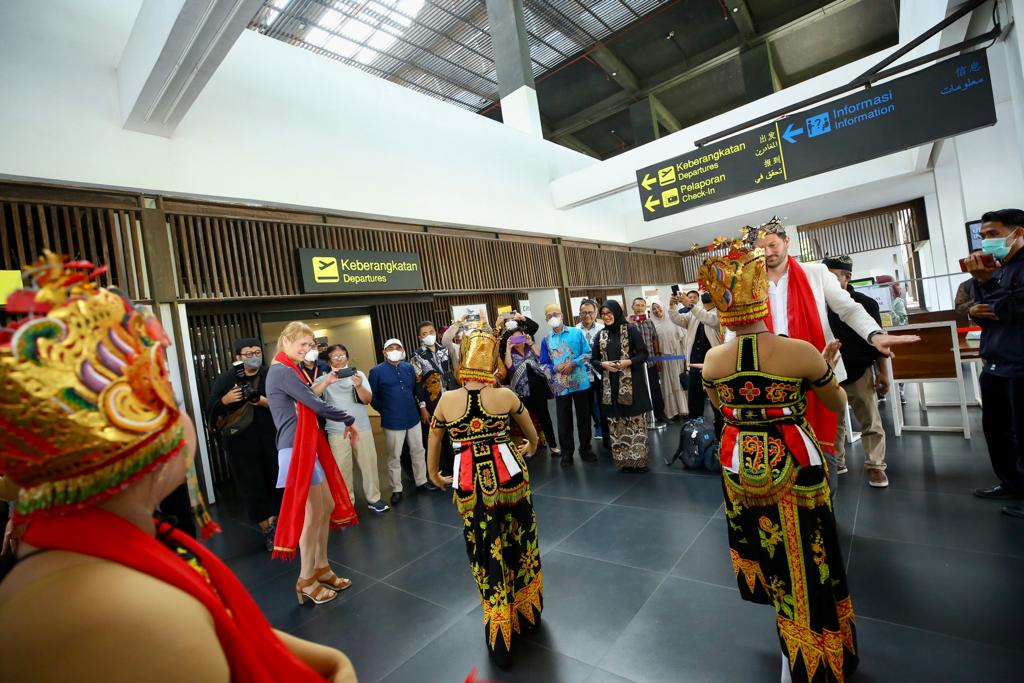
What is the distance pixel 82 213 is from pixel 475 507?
4.51 meters

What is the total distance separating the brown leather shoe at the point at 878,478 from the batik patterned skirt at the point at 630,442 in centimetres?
167

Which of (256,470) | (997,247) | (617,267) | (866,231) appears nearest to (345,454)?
(256,470)

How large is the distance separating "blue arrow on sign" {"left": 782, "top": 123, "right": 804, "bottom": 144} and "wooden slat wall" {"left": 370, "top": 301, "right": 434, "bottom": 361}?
4.92 metres

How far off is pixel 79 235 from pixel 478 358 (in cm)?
415

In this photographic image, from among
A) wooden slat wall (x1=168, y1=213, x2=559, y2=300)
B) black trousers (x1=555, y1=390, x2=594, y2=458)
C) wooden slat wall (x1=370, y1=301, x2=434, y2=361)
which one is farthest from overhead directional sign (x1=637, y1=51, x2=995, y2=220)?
wooden slat wall (x1=370, y1=301, x2=434, y2=361)

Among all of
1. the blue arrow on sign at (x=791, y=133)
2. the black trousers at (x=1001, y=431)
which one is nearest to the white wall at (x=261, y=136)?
the blue arrow on sign at (x=791, y=133)

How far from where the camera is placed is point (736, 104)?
12.9 metres

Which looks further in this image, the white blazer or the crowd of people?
the white blazer

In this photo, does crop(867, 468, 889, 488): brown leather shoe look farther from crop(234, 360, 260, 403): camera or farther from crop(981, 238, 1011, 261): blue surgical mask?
crop(234, 360, 260, 403): camera

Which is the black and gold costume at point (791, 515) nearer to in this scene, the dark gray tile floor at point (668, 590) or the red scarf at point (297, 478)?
the dark gray tile floor at point (668, 590)

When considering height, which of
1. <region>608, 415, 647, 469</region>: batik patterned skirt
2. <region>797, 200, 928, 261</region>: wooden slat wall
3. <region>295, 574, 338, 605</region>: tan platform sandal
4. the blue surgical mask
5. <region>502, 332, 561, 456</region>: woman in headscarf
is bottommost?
<region>295, 574, 338, 605</region>: tan platform sandal

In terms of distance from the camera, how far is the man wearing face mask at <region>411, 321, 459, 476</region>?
483cm

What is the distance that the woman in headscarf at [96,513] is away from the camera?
0.51 metres

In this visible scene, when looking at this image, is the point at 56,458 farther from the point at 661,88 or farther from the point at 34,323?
the point at 661,88
